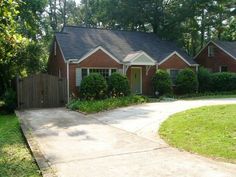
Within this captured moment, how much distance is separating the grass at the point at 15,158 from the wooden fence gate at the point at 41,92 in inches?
319

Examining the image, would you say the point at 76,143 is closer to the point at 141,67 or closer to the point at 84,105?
the point at 84,105

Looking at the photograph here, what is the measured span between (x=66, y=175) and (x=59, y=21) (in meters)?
46.4

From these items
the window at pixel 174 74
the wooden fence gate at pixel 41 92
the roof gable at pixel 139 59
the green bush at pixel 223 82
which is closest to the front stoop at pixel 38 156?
the wooden fence gate at pixel 41 92

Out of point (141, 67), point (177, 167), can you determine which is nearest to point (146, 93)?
point (141, 67)

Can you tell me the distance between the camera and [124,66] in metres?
23.2

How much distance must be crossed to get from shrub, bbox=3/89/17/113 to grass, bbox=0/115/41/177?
793 centimetres

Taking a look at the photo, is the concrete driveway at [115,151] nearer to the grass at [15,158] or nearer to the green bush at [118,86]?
the grass at [15,158]

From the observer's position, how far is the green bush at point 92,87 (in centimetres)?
1991

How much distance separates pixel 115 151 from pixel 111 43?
61.7 feet

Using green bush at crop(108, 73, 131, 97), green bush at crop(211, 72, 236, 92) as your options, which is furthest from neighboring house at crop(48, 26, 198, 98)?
green bush at crop(211, 72, 236, 92)

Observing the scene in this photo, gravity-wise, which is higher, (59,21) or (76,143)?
(59,21)

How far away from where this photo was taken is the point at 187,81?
81.3 feet

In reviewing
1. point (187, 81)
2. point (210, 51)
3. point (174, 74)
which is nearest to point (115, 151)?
point (187, 81)

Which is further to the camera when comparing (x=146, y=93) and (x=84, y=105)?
(x=146, y=93)
